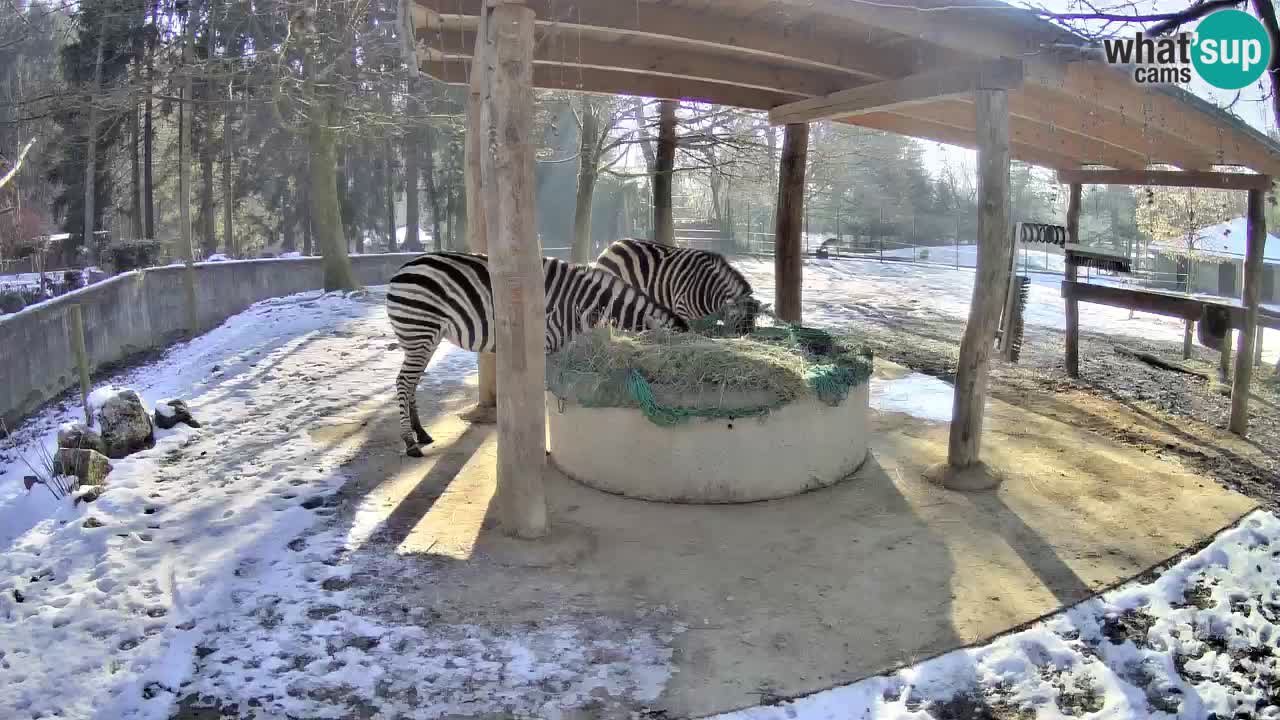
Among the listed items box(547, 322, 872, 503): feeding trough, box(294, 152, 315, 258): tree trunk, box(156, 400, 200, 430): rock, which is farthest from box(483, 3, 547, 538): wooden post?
box(294, 152, 315, 258): tree trunk

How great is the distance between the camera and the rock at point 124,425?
669cm

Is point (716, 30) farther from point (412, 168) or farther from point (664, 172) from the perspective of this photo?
point (412, 168)

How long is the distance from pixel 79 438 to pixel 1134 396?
1033 cm

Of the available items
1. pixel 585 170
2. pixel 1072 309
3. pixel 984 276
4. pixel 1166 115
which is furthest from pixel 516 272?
pixel 585 170

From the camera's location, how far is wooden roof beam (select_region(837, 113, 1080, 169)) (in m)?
8.84

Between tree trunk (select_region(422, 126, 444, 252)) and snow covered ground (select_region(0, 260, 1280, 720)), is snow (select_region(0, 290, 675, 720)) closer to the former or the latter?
snow covered ground (select_region(0, 260, 1280, 720))

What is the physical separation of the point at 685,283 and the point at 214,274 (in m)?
10.3

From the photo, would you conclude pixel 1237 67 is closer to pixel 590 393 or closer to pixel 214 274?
pixel 590 393

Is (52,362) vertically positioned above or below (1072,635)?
above

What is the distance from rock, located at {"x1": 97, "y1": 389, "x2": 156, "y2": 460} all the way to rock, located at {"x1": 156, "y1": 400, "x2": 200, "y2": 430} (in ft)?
1.72

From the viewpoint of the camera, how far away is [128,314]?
1214cm

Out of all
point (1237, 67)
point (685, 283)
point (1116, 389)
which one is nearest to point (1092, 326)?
point (1116, 389)

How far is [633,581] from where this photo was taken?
15.2 ft

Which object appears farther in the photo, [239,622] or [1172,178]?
[1172,178]
